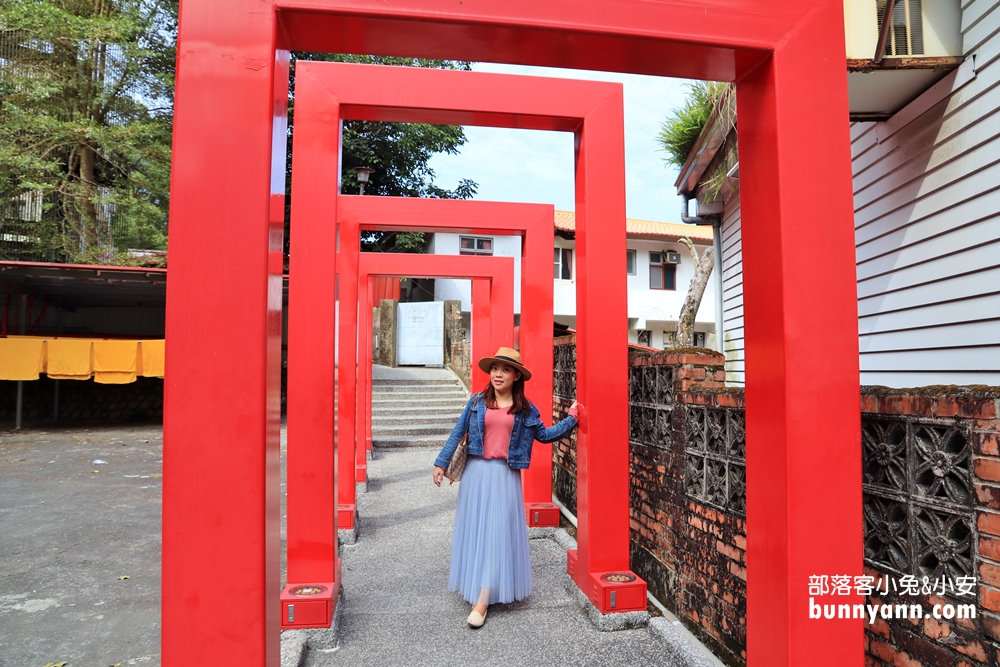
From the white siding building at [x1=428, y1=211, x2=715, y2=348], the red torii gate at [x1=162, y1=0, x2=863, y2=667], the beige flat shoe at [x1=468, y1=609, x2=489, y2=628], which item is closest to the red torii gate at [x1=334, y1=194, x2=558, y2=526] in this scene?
the beige flat shoe at [x1=468, y1=609, x2=489, y2=628]

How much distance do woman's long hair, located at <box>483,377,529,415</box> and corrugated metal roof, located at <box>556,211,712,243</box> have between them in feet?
56.7

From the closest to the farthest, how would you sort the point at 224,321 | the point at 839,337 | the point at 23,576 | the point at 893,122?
the point at 224,321
the point at 839,337
the point at 893,122
the point at 23,576

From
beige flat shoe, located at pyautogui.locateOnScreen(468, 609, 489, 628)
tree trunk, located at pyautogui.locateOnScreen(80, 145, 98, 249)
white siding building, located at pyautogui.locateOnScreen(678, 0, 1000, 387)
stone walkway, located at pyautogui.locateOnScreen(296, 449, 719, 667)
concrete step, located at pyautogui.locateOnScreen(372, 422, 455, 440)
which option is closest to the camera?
stone walkway, located at pyautogui.locateOnScreen(296, 449, 719, 667)

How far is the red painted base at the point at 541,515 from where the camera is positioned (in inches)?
237

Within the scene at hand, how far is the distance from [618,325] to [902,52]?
91.3 inches

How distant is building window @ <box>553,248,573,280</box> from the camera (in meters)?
22.9

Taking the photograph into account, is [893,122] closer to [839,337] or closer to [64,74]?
[839,337]

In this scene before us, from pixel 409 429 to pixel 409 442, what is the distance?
1.64ft

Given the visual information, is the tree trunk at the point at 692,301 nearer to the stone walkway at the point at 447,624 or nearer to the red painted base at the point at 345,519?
the stone walkway at the point at 447,624

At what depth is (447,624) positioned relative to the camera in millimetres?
3896

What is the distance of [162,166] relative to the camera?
14.5m

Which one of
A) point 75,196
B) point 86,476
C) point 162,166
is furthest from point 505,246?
point 86,476

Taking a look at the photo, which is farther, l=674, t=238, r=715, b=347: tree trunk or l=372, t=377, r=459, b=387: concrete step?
l=372, t=377, r=459, b=387: concrete step

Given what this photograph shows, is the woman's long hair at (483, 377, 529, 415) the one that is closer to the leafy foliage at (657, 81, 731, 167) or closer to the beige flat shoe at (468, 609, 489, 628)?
the beige flat shoe at (468, 609, 489, 628)
